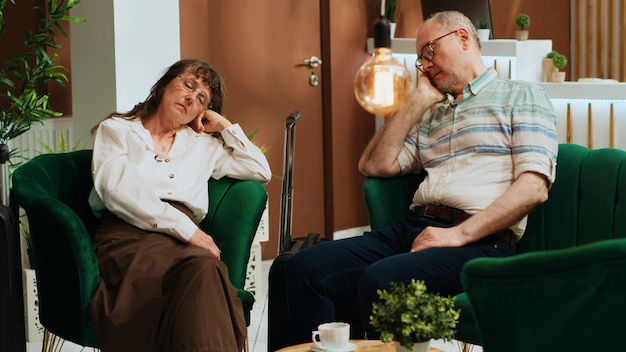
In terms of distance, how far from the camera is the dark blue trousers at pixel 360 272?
2795mm

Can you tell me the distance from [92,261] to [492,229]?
1.23 meters

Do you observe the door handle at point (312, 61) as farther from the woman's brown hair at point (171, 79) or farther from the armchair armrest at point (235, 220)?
the armchair armrest at point (235, 220)

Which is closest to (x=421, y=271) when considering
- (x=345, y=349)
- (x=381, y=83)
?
(x=345, y=349)

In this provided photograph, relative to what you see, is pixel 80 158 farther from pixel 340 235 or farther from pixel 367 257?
pixel 340 235

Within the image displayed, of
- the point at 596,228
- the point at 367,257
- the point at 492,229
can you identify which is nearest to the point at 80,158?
the point at 367,257

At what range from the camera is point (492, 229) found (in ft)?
9.61

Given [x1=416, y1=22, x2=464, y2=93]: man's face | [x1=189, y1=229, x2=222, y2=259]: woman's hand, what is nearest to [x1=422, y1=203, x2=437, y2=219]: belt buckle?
[x1=416, y1=22, x2=464, y2=93]: man's face

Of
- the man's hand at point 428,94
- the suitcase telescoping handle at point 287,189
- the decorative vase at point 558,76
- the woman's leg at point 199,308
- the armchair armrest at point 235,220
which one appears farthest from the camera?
the decorative vase at point 558,76

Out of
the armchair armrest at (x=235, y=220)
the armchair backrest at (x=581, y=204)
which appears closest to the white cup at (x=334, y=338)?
the armchair armrest at (x=235, y=220)

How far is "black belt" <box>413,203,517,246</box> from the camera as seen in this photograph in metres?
3.00

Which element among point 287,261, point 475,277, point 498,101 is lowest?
point 287,261

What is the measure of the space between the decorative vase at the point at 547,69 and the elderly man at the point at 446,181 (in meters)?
3.22

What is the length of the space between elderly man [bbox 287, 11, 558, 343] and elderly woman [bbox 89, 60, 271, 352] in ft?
1.09

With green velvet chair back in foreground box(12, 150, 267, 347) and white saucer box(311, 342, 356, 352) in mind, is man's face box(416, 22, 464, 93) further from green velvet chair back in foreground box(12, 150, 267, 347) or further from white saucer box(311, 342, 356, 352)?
white saucer box(311, 342, 356, 352)
